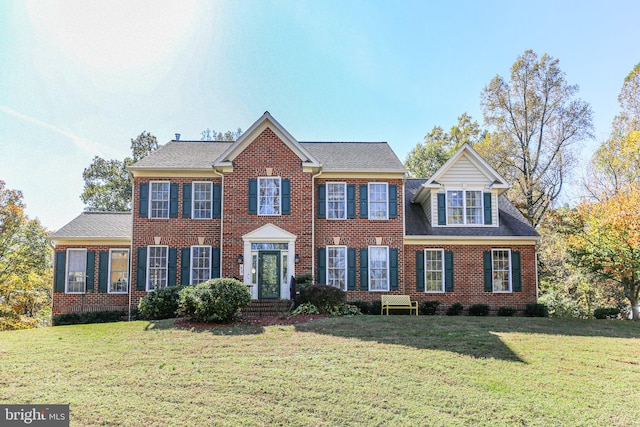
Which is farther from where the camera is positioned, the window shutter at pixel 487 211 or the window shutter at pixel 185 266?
the window shutter at pixel 487 211

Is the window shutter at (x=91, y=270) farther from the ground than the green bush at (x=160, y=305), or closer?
farther from the ground

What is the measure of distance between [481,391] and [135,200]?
16139mm

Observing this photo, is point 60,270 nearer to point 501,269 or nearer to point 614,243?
point 501,269

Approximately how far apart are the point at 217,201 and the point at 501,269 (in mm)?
12629

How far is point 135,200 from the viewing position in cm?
2028

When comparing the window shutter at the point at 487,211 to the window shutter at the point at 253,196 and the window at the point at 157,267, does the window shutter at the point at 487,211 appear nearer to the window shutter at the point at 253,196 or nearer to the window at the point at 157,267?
the window shutter at the point at 253,196

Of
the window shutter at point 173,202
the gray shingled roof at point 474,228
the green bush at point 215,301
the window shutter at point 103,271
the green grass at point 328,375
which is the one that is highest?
the window shutter at point 173,202

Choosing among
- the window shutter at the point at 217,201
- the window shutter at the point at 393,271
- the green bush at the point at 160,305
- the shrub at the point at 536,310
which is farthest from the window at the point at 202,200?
the shrub at the point at 536,310

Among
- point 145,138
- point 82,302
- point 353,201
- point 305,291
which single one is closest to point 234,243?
point 305,291

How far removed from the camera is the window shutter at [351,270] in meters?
20.2

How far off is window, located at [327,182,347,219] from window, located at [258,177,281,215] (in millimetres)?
2344

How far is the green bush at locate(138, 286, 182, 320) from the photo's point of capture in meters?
16.8

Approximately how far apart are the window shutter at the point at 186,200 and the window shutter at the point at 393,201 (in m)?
8.65

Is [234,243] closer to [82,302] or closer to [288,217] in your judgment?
[288,217]
